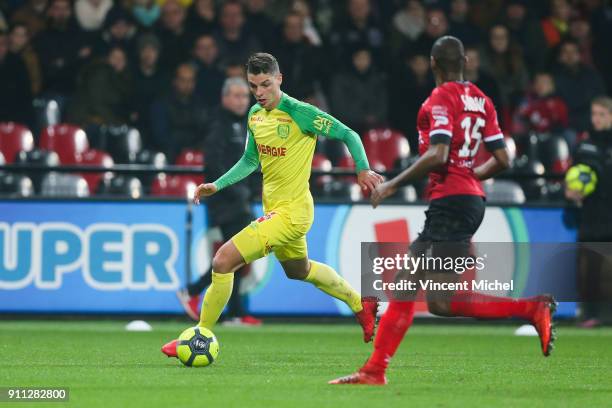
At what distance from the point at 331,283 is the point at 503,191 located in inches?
223

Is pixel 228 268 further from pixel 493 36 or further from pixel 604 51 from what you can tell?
pixel 604 51

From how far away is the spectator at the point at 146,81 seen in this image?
684 inches

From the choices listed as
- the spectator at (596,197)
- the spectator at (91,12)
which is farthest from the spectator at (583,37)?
the spectator at (91,12)

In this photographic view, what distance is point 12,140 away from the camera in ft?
54.1

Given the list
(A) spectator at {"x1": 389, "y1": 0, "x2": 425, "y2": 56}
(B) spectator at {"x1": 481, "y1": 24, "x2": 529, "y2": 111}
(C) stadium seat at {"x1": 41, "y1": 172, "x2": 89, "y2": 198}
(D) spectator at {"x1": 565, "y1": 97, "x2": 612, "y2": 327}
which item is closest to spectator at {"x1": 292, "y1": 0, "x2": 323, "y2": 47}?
(A) spectator at {"x1": 389, "y1": 0, "x2": 425, "y2": 56}

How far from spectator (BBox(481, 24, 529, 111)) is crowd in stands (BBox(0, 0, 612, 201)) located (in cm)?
2

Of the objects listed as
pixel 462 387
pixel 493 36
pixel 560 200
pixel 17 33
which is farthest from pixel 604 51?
pixel 462 387

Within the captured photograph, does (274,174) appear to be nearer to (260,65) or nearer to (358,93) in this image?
(260,65)

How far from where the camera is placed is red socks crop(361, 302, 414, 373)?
8.01 meters

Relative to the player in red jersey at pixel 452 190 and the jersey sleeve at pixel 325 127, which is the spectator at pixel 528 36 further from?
the player in red jersey at pixel 452 190

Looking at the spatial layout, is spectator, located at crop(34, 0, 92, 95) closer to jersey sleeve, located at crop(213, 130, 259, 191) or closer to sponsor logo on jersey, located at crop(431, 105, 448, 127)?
jersey sleeve, located at crop(213, 130, 259, 191)

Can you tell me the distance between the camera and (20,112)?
675 inches

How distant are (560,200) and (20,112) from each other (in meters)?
6.86

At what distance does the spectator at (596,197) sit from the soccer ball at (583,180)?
5 cm
